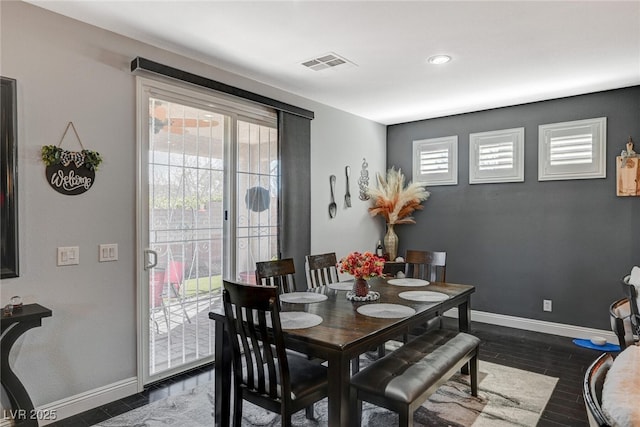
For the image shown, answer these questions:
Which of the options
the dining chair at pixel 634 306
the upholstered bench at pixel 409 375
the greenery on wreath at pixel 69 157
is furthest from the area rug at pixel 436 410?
the greenery on wreath at pixel 69 157

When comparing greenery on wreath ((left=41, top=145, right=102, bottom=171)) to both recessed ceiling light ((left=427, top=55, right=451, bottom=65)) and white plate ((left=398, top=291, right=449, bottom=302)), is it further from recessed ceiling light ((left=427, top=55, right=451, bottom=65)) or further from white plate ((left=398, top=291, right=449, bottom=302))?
recessed ceiling light ((left=427, top=55, right=451, bottom=65))

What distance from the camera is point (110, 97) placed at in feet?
8.66

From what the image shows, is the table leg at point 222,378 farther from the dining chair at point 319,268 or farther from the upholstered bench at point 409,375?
the dining chair at point 319,268

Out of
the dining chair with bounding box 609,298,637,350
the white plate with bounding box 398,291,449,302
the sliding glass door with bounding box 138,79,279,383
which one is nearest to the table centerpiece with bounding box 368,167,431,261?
the sliding glass door with bounding box 138,79,279,383

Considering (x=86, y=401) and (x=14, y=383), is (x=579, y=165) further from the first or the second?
(x=14, y=383)

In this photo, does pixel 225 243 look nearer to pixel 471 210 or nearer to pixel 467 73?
pixel 467 73

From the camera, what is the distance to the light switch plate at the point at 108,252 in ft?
8.51

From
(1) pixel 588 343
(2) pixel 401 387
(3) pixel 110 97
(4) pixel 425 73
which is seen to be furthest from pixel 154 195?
(1) pixel 588 343

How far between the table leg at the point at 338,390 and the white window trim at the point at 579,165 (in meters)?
3.66

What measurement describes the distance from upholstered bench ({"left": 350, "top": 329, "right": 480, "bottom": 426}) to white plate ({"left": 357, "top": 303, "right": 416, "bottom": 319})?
301mm

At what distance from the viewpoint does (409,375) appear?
203 centimetres

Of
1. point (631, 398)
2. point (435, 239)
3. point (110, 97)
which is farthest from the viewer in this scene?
point (435, 239)

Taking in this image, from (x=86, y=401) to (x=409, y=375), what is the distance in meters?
2.14

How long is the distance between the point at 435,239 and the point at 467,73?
231cm
